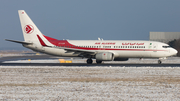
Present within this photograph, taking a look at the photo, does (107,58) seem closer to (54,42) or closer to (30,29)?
(54,42)

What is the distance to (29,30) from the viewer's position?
37906mm

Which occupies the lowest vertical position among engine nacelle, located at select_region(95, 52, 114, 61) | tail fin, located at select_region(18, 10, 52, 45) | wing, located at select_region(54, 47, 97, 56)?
engine nacelle, located at select_region(95, 52, 114, 61)

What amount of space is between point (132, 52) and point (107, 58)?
3.80m

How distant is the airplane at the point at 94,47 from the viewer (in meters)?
34.1

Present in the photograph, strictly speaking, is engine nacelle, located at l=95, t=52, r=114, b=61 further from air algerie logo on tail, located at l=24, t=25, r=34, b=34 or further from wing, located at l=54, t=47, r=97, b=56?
air algerie logo on tail, located at l=24, t=25, r=34, b=34

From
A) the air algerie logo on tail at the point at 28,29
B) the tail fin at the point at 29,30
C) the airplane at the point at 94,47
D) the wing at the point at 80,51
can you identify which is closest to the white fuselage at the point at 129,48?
the airplane at the point at 94,47

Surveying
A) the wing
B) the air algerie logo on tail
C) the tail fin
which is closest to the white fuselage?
the wing

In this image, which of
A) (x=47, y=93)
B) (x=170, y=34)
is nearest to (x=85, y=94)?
(x=47, y=93)

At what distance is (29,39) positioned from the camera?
37875mm

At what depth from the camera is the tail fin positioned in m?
37.8

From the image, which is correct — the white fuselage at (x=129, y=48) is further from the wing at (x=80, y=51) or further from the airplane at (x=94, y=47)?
the wing at (x=80, y=51)

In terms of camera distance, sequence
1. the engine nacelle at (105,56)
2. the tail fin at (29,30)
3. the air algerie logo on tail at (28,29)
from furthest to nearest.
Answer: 1. the air algerie logo on tail at (28,29)
2. the tail fin at (29,30)
3. the engine nacelle at (105,56)

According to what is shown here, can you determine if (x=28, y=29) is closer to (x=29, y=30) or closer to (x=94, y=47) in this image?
(x=29, y=30)

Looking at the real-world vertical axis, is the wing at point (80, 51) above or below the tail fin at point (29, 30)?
below
